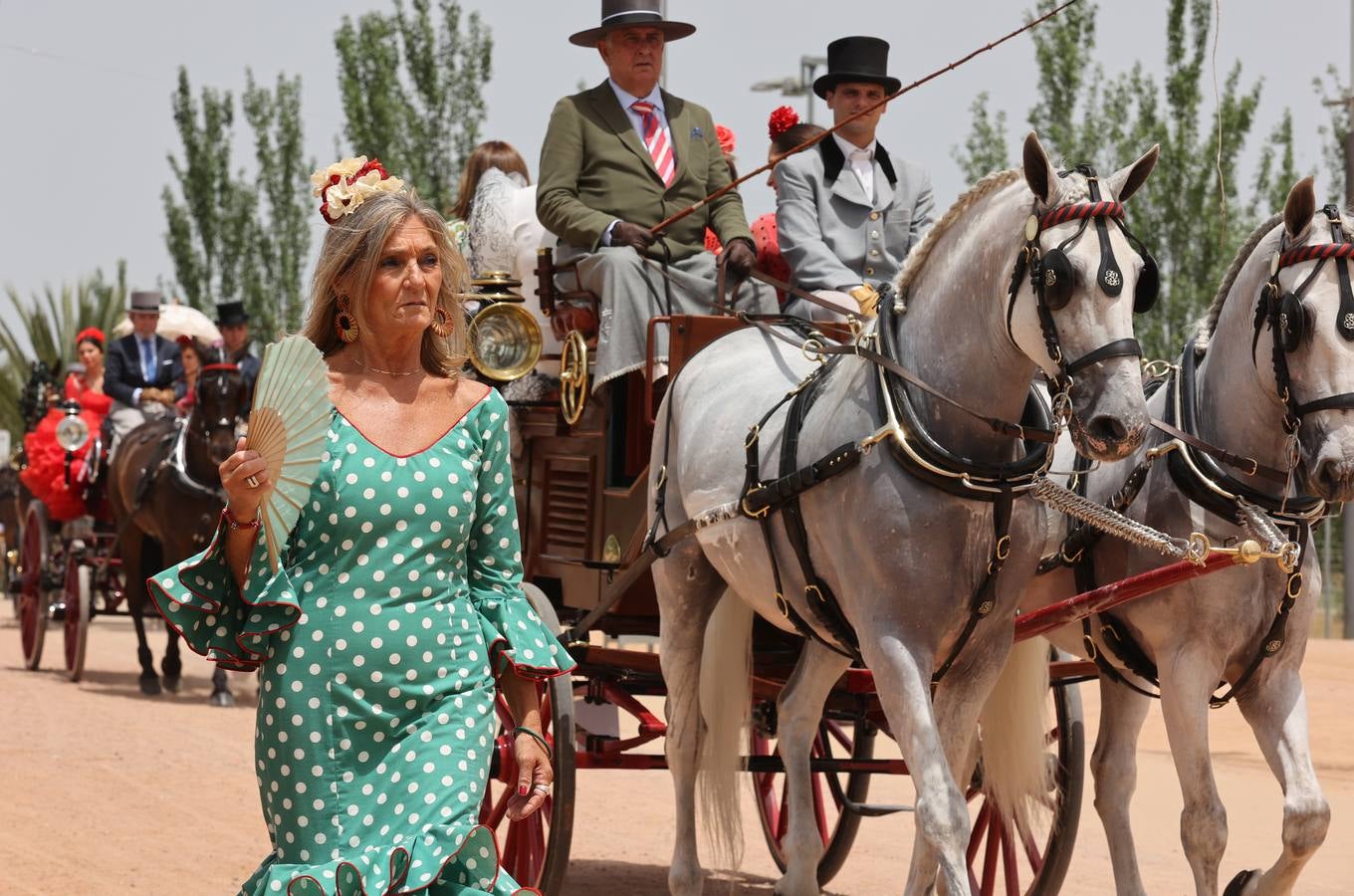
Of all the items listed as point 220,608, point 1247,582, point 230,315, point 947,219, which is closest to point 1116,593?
point 1247,582

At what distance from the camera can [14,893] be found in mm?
6457

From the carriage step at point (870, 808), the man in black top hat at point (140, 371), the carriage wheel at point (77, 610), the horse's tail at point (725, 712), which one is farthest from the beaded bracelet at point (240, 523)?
the man in black top hat at point (140, 371)

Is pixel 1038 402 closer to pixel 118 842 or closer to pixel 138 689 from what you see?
pixel 118 842

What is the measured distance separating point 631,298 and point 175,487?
717cm

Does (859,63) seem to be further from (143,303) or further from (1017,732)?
(143,303)

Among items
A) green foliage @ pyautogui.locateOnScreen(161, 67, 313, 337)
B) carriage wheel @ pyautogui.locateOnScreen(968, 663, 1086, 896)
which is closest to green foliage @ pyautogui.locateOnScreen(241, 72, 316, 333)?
green foliage @ pyautogui.locateOnScreen(161, 67, 313, 337)

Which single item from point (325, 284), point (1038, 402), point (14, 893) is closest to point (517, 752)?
point (325, 284)

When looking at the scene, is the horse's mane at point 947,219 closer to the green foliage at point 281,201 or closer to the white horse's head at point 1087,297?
the white horse's head at point 1087,297

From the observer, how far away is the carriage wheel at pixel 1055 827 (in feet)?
19.8

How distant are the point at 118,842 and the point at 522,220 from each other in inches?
121

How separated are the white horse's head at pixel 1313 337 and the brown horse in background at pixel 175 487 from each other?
8.53m

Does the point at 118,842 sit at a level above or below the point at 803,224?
below

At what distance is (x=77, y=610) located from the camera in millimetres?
13719

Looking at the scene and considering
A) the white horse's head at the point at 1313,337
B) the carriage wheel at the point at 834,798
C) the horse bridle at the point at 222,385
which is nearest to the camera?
the white horse's head at the point at 1313,337
